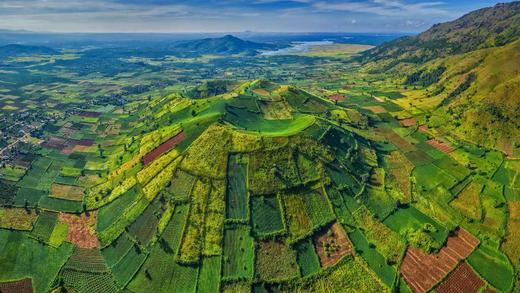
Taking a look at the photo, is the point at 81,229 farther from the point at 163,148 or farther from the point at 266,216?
the point at 266,216

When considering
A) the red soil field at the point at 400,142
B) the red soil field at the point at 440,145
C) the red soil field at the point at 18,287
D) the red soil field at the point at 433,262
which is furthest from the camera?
the red soil field at the point at 400,142

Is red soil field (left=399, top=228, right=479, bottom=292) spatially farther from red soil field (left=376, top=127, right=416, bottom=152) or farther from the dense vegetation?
red soil field (left=376, top=127, right=416, bottom=152)

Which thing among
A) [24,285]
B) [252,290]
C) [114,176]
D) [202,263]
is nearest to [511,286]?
[252,290]

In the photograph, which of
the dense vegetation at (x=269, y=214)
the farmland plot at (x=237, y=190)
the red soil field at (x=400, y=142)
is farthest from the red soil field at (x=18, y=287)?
the red soil field at (x=400, y=142)

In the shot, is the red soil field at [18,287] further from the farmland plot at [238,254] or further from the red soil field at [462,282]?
the red soil field at [462,282]

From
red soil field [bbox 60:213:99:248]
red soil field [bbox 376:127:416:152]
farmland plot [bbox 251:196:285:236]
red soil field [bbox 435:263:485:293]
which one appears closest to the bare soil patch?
red soil field [bbox 60:213:99:248]

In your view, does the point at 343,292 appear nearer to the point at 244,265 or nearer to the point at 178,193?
the point at 244,265

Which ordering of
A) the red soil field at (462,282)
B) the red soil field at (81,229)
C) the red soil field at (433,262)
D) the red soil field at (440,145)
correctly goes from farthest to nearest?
the red soil field at (440,145)
the red soil field at (81,229)
the red soil field at (433,262)
the red soil field at (462,282)
